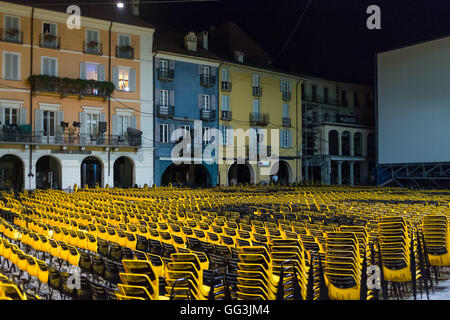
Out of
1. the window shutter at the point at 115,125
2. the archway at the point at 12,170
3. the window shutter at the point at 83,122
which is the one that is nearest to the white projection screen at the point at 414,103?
the window shutter at the point at 115,125

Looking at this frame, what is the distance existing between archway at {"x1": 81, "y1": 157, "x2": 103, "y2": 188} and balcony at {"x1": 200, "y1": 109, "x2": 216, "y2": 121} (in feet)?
30.8

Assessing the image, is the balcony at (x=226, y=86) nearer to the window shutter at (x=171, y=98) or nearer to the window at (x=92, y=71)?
the window shutter at (x=171, y=98)

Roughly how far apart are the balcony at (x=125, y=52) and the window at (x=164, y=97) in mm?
3652

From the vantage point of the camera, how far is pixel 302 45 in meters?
48.0

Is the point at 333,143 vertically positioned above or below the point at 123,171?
above

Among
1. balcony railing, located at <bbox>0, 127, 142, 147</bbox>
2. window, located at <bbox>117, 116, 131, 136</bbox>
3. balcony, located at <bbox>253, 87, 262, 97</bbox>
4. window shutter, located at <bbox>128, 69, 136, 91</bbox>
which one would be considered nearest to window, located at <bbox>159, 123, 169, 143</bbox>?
balcony railing, located at <bbox>0, 127, 142, 147</bbox>

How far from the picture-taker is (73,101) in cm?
3266

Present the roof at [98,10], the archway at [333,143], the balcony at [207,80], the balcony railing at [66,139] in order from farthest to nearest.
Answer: the archway at [333,143], the balcony at [207,80], the roof at [98,10], the balcony railing at [66,139]

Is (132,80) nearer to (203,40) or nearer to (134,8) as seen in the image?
(134,8)

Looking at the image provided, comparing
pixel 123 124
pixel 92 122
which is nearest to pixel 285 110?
pixel 123 124

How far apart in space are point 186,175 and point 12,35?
17.1m

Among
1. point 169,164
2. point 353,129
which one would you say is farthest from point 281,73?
point 169,164

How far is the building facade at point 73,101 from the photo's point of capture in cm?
3016
